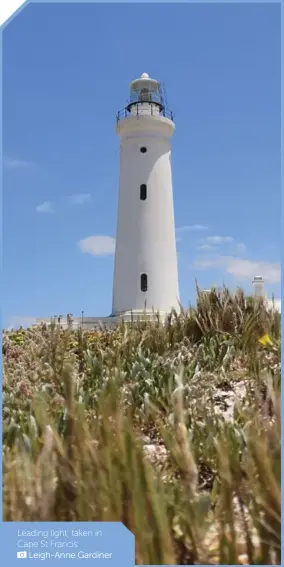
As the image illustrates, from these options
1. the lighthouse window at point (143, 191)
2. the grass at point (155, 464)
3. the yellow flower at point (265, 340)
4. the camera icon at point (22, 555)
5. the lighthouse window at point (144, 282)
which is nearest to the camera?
the grass at point (155, 464)

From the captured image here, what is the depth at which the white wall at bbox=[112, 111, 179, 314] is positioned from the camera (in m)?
14.6

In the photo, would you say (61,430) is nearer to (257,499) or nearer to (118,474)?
(118,474)

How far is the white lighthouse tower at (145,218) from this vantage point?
1455 centimetres

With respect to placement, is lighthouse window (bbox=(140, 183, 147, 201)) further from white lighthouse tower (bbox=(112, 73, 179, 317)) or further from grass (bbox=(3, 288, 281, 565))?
grass (bbox=(3, 288, 281, 565))

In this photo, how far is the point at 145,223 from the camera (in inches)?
578

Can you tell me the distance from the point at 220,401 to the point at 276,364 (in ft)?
1.86

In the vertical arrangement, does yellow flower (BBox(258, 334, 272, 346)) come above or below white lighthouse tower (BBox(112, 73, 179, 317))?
below

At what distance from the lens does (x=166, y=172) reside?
15406mm

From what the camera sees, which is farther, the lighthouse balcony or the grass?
the lighthouse balcony

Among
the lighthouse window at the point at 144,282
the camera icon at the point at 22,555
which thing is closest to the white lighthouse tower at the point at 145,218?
the lighthouse window at the point at 144,282

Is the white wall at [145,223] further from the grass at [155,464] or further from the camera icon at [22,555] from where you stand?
the camera icon at [22,555]

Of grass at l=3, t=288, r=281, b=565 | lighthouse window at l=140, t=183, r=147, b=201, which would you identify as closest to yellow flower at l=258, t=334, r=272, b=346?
grass at l=3, t=288, r=281, b=565

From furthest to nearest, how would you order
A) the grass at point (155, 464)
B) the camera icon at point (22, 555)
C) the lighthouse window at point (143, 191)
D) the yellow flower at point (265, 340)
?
1. the lighthouse window at point (143, 191)
2. the yellow flower at point (265, 340)
3. the camera icon at point (22, 555)
4. the grass at point (155, 464)

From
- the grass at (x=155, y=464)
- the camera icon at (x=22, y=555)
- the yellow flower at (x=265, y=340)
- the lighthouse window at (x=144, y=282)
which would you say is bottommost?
the camera icon at (x=22, y=555)
